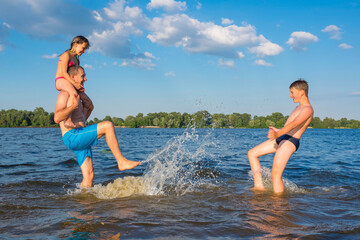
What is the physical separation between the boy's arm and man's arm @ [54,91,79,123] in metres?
4.12

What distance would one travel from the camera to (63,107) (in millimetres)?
5496

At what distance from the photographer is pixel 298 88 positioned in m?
6.41

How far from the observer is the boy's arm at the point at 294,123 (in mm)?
6020

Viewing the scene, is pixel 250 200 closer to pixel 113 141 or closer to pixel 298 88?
pixel 298 88

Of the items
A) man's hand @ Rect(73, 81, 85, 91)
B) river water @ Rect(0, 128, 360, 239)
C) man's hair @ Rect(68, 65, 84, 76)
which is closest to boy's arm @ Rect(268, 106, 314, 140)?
river water @ Rect(0, 128, 360, 239)

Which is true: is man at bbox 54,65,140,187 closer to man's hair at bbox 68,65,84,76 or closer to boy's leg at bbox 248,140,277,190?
man's hair at bbox 68,65,84,76

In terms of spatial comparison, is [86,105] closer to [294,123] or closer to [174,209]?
[174,209]

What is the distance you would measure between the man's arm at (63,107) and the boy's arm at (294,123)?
4.12 meters

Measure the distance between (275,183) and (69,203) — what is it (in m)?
4.57

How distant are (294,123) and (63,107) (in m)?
4.83

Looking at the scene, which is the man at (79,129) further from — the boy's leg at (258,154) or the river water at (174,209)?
the boy's leg at (258,154)

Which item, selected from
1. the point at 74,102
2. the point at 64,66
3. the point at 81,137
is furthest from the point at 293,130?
the point at 64,66

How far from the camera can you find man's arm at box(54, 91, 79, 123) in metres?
5.38

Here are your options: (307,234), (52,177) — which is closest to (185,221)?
(307,234)
